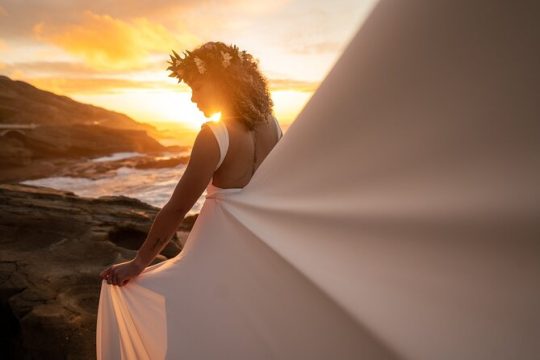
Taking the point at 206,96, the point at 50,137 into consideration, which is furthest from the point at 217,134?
the point at 50,137

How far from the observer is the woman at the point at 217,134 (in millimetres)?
1627

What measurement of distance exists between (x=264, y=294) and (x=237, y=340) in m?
0.22

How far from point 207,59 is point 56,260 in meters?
2.60

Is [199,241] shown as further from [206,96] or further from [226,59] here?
[226,59]

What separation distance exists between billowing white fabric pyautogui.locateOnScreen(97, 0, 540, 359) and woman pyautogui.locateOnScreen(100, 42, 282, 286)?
383 mm

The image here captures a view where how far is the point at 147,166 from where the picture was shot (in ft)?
60.9

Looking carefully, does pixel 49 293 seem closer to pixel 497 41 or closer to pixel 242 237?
pixel 242 237

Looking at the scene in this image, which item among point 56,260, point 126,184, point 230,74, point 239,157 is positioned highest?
point 230,74

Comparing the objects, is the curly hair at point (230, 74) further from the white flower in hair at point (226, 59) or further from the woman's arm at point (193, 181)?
the woman's arm at point (193, 181)

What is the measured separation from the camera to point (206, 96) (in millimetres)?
1925

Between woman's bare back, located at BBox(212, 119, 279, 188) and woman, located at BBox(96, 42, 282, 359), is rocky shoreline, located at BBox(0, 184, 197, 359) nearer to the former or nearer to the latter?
woman, located at BBox(96, 42, 282, 359)

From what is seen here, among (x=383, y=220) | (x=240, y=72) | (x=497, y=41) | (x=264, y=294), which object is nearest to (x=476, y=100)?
(x=497, y=41)

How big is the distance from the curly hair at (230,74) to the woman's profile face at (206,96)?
0.03 metres

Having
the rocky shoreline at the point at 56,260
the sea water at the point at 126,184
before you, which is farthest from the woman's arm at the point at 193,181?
the sea water at the point at 126,184
